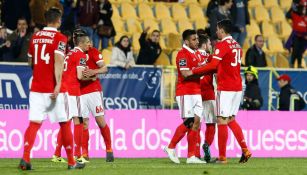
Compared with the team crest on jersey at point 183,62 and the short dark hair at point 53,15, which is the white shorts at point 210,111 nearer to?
the team crest on jersey at point 183,62

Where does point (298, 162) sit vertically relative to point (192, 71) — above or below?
below

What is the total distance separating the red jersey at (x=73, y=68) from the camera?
62.1 feet

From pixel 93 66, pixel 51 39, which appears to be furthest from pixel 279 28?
pixel 51 39

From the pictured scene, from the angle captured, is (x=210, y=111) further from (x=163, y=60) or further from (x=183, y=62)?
(x=163, y=60)

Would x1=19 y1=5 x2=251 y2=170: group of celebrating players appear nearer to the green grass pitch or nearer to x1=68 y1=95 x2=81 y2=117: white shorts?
x1=68 y1=95 x2=81 y2=117: white shorts

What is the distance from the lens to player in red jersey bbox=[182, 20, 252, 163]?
1839 centimetres

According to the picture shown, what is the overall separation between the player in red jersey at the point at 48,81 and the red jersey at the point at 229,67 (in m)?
3.55

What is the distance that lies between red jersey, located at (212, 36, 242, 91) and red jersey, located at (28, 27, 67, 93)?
11.8 feet

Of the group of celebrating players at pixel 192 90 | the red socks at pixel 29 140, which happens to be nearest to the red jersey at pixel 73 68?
the group of celebrating players at pixel 192 90

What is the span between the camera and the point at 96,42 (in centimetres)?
2645

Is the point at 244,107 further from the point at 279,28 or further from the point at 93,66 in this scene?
the point at 279,28

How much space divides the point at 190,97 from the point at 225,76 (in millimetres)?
771

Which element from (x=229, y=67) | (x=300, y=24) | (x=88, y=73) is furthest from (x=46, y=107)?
(x=300, y=24)

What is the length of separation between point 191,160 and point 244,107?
588 centimetres
